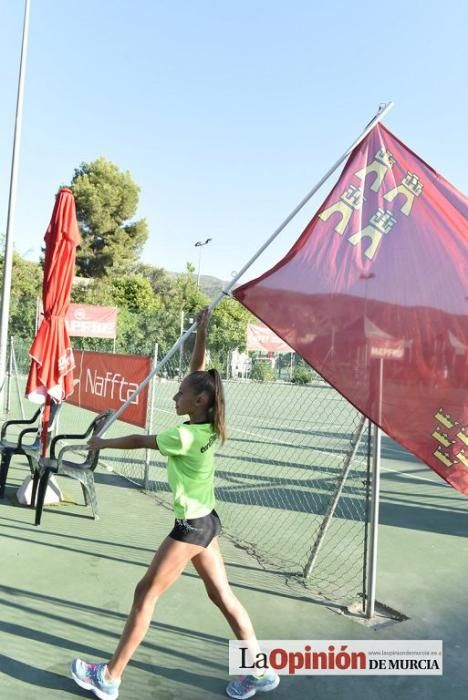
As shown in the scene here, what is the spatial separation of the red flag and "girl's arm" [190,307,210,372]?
0.88 feet

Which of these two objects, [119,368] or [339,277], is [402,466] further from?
[339,277]

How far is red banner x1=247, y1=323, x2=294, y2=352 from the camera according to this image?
27.3 metres

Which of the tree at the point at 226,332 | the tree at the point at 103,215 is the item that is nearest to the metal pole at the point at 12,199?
the tree at the point at 226,332

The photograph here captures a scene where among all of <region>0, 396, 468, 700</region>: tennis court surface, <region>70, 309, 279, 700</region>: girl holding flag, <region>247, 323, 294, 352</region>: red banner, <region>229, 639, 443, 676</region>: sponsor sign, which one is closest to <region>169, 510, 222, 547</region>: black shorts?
<region>70, 309, 279, 700</region>: girl holding flag

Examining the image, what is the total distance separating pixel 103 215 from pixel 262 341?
2212cm

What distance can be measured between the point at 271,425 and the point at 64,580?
11.7m

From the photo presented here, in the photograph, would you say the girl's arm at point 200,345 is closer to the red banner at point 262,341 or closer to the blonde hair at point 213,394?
the blonde hair at point 213,394

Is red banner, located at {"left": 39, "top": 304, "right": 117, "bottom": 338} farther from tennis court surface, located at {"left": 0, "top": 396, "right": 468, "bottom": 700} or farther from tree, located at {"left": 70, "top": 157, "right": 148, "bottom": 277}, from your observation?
tree, located at {"left": 70, "top": 157, "right": 148, "bottom": 277}

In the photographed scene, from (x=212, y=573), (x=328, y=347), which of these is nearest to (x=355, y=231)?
(x=328, y=347)

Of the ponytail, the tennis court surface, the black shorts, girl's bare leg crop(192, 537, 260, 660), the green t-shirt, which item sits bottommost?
the tennis court surface

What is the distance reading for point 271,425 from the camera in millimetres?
15664

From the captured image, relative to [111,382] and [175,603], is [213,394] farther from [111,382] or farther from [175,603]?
[111,382]

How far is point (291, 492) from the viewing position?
24.6 ft

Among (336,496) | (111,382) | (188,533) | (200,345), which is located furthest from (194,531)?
(111,382)
